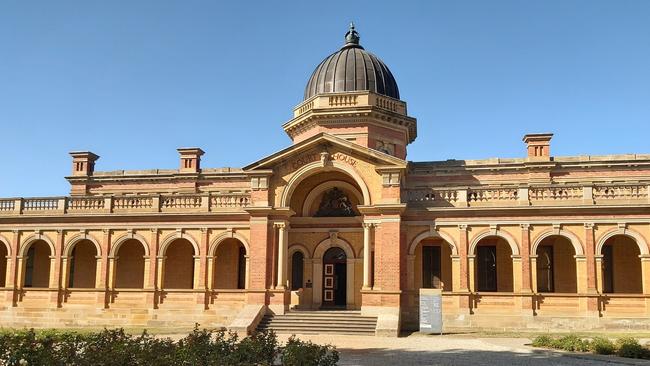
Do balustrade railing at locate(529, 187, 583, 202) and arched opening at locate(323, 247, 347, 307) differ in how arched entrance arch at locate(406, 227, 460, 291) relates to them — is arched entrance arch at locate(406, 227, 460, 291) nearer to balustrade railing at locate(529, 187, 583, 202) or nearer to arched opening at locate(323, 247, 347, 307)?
arched opening at locate(323, 247, 347, 307)

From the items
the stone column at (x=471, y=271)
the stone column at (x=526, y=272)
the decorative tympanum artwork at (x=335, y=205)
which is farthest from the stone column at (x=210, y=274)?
the stone column at (x=526, y=272)

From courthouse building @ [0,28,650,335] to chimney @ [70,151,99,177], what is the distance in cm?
602

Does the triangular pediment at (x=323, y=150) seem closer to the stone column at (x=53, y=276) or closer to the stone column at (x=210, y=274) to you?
the stone column at (x=210, y=274)

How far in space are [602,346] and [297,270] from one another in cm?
1544

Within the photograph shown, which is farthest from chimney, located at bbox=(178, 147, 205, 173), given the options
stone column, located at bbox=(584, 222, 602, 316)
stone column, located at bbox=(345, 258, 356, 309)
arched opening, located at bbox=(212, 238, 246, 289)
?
stone column, located at bbox=(584, 222, 602, 316)

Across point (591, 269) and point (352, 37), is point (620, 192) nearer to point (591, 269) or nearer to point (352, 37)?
point (591, 269)

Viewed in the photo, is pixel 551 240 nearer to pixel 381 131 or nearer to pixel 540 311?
pixel 540 311

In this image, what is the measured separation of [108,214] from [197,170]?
23.7 feet

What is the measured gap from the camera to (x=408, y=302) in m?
28.1

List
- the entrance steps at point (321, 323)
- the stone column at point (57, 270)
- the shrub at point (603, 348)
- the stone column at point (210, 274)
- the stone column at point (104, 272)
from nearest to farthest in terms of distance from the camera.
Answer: the shrub at point (603, 348) → the entrance steps at point (321, 323) → the stone column at point (210, 274) → the stone column at point (104, 272) → the stone column at point (57, 270)

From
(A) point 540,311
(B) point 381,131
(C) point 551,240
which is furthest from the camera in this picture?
(B) point 381,131

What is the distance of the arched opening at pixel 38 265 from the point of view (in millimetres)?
33781

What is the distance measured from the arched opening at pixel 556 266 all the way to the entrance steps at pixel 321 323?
8430mm

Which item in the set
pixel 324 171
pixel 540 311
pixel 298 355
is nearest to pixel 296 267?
pixel 324 171
